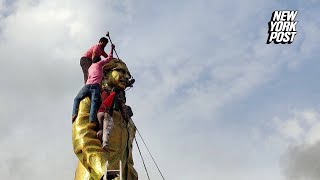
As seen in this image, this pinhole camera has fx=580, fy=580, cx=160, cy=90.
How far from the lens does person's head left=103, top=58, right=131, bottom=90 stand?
17266 mm

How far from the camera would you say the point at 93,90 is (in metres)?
16.8

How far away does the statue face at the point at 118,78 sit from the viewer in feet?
56.6

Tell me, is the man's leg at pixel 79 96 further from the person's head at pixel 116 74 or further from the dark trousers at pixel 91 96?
the person's head at pixel 116 74

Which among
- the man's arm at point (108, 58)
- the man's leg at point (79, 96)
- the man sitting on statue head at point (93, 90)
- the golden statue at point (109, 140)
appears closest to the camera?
the golden statue at point (109, 140)

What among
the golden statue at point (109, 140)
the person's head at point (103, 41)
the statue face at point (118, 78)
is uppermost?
the person's head at point (103, 41)

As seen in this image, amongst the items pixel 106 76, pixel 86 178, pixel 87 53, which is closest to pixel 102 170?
pixel 86 178

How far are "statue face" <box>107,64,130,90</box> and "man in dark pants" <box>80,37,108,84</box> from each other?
1043 millimetres

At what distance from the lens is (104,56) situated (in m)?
18.3

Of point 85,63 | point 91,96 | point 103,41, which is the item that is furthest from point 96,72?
point 103,41

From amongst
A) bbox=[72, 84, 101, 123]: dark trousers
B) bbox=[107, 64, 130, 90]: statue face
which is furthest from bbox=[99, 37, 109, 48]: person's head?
bbox=[72, 84, 101, 123]: dark trousers

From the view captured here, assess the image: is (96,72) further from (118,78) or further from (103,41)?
(103,41)

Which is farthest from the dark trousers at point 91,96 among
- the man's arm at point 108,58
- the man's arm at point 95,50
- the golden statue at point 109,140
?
the man's arm at point 95,50

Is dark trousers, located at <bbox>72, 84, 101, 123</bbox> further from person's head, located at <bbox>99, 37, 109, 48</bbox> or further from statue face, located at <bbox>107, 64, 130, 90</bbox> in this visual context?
person's head, located at <bbox>99, 37, 109, 48</bbox>

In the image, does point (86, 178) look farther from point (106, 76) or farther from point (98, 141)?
point (106, 76)
